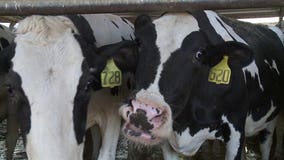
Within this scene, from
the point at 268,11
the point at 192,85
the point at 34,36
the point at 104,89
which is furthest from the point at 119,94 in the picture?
the point at 268,11

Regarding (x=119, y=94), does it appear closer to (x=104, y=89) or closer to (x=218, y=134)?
(x=104, y=89)

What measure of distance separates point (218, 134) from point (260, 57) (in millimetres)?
1133

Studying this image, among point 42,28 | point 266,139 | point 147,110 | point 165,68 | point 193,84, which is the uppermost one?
point 42,28

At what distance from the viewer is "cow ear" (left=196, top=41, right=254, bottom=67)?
418 cm

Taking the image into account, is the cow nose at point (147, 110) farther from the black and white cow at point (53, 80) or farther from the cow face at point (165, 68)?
the black and white cow at point (53, 80)

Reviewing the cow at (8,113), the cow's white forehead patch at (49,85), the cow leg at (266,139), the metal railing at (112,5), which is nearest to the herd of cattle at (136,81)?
the cow's white forehead patch at (49,85)

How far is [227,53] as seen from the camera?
4258 mm

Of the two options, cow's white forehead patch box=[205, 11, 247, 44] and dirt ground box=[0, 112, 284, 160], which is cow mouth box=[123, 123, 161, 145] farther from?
dirt ground box=[0, 112, 284, 160]

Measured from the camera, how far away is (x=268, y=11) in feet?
28.0

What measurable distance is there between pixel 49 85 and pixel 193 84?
4.55ft

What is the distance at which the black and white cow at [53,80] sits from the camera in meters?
3.39

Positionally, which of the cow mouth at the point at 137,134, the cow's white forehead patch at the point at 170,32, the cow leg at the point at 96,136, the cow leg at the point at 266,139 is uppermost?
the cow's white forehead patch at the point at 170,32

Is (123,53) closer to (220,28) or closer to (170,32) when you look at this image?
(170,32)

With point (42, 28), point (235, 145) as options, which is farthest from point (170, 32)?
point (235, 145)
